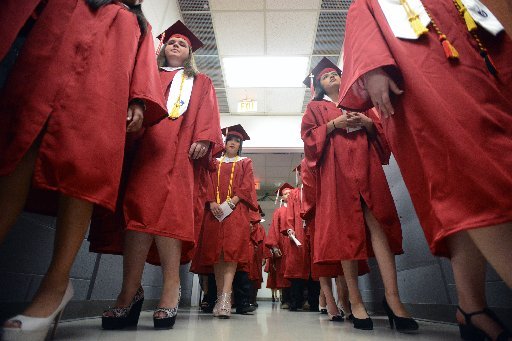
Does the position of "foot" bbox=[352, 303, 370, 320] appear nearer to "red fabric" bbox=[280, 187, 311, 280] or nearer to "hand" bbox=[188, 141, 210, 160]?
"hand" bbox=[188, 141, 210, 160]

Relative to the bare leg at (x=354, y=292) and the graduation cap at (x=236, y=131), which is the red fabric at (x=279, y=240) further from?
the bare leg at (x=354, y=292)

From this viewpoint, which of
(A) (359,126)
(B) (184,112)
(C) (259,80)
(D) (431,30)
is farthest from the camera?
(C) (259,80)

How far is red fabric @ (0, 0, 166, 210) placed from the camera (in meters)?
0.92

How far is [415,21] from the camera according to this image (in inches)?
43.8

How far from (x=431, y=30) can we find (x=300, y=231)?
3.58 m

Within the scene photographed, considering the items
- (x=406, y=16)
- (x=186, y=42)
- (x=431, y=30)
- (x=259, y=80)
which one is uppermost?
(x=259, y=80)

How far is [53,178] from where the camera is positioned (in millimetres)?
915

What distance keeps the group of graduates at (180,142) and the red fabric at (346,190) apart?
1cm

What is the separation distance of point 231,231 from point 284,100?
349 cm

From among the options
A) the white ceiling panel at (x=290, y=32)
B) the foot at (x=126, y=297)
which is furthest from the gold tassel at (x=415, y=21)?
the white ceiling panel at (x=290, y=32)

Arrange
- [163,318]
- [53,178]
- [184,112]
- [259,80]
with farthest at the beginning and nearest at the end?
[259,80], [184,112], [163,318], [53,178]

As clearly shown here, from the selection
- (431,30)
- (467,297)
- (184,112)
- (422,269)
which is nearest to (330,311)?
(422,269)

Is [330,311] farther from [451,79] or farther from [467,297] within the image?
[451,79]

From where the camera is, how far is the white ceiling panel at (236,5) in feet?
12.3
